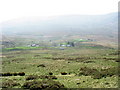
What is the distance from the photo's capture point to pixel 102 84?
2133 centimetres

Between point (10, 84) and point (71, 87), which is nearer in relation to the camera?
point (71, 87)

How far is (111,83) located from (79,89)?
146 inches

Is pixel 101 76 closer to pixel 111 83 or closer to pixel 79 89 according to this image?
pixel 111 83

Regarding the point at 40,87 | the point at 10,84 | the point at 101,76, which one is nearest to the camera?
the point at 40,87

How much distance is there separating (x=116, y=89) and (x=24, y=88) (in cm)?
888

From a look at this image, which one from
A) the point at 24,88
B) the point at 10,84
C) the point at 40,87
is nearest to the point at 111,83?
the point at 40,87

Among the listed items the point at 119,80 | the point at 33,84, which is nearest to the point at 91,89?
the point at 119,80

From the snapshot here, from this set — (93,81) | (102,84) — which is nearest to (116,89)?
(102,84)

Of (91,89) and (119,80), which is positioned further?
(119,80)

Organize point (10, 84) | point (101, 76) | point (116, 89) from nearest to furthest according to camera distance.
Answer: point (116, 89) < point (10, 84) < point (101, 76)

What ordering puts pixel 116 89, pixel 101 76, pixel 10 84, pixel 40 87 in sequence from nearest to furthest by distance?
pixel 116 89 < pixel 40 87 < pixel 10 84 < pixel 101 76

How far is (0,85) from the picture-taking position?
22766 mm

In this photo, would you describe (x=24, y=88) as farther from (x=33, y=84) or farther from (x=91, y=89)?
(x=91, y=89)

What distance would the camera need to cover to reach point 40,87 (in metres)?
20.9
